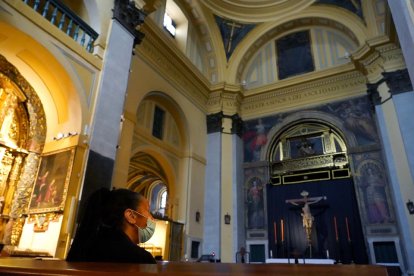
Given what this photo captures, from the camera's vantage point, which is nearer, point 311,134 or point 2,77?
point 2,77

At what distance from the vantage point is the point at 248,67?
537 inches

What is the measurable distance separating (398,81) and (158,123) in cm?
765

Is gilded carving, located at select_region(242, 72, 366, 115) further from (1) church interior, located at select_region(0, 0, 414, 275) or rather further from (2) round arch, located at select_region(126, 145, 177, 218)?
(2) round arch, located at select_region(126, 145, 177, 218)

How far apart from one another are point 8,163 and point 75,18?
9.95 feet

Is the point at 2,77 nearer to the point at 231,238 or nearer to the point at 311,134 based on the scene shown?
the point at 231,238

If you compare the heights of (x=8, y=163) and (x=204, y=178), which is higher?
(x=204, y=178)

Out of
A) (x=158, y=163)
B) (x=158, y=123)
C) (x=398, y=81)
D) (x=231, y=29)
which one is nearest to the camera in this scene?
(x=398, y=81)

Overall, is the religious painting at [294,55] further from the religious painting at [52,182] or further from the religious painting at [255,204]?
the religious painting at [52,182]

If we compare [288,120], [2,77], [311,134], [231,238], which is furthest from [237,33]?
[2,77]

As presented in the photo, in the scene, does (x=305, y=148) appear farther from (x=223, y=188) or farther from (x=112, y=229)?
(x=112, y=229)

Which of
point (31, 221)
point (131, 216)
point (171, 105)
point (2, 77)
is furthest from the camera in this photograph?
point (171, 105)

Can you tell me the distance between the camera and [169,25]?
11633 millimetres

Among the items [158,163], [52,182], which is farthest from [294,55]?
[52,182]

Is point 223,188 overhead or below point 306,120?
below
